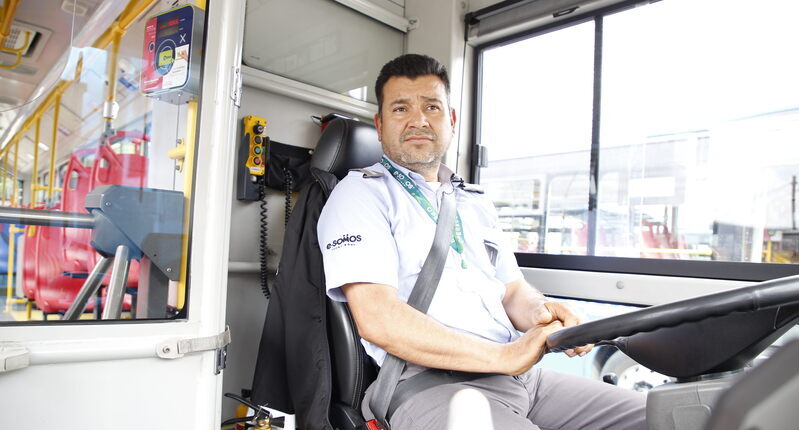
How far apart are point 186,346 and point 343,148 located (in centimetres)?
91

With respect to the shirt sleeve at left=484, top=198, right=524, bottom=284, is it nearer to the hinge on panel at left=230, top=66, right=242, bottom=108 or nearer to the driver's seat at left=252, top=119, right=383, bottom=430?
the driver's seat at left=252, top=119, right=383, bottom=430

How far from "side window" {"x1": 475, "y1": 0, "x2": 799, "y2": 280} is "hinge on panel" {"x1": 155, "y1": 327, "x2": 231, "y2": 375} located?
1750 millimetres

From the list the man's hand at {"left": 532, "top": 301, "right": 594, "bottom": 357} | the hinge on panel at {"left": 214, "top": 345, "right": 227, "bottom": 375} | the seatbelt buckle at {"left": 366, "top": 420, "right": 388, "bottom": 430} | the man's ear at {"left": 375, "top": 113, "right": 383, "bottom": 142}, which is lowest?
the seatbelt buckle at {"left": 366, "top": 420, "right": 388, "bottom": 430}

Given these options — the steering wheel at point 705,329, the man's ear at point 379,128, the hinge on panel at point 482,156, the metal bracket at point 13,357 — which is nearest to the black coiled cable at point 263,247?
the man's ear at point 379,128

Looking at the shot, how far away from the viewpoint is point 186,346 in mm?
1092

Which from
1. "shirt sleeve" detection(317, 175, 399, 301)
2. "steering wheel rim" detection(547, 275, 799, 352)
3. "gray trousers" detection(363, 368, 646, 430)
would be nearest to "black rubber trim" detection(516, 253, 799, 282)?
"gray trousers" detection(363, 368, 646, 430)

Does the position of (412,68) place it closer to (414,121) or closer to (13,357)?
(414,121)

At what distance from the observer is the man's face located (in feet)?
5.94

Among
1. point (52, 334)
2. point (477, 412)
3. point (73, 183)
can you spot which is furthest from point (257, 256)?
point (477, 412)

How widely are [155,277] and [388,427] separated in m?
0.69

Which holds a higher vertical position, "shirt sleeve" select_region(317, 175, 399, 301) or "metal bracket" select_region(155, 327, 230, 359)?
"shirt sleeve" select_region(317, 175, 399, 301)

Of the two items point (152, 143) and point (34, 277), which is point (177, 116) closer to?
point (152, 143)

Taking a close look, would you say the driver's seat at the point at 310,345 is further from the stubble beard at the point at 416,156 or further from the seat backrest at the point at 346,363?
the stubble beard at the point at 416,156

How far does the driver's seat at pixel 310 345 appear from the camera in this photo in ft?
4.66
